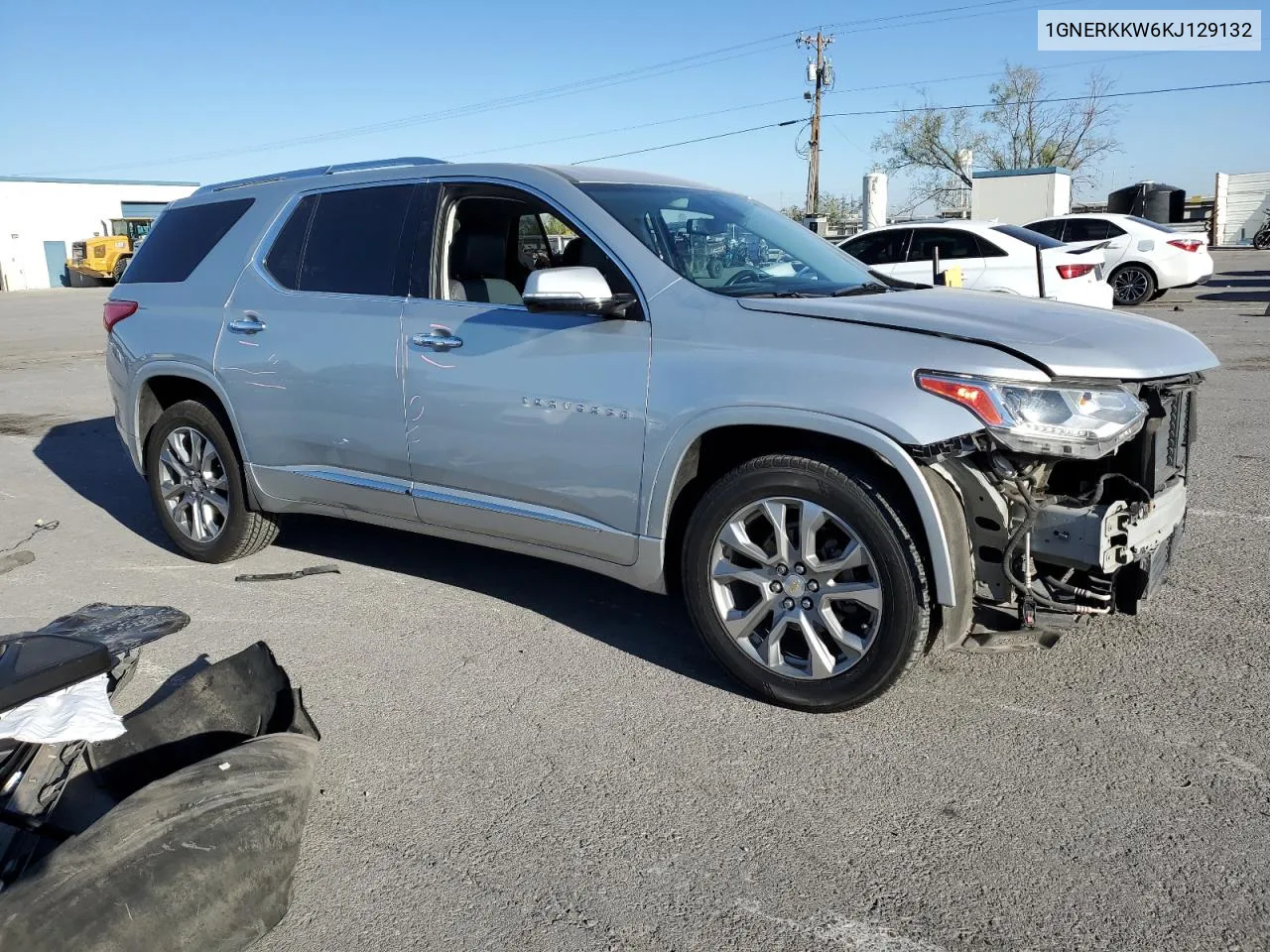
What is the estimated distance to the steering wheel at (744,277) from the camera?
408 centimetres

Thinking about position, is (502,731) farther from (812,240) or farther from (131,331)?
(131,331)

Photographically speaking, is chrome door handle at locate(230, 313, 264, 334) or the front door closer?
the front door

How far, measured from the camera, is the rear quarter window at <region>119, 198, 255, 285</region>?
5414 millimetres

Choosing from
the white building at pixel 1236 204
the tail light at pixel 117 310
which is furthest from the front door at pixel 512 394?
the white building at pixel 1236 204

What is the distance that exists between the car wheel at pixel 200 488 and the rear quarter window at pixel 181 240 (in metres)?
0.69

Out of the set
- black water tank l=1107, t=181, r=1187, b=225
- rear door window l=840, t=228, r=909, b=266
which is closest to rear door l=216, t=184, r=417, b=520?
rear door window l=840, t=228, r=909, b=266

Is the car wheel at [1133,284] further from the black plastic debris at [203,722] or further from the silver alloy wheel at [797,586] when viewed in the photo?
the black plastic debris at [203,722]

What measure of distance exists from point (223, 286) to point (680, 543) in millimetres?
2729

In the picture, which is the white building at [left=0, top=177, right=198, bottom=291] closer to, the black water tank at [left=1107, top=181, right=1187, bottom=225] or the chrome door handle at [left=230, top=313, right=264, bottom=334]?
the black water tank at [left=1107, top=181, right=1187, bottom=225]

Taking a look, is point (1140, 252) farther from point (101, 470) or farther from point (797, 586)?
point (797, 586)

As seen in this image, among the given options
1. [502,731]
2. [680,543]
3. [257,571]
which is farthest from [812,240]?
[257,571]

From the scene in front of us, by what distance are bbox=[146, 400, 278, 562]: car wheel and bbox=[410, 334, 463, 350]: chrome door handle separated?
4.71 feet

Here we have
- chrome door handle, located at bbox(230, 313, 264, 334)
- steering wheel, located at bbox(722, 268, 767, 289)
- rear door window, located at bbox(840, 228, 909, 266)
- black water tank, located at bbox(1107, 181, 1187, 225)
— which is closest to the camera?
steering wheel, located at bbox(722, 268, 767, 289)

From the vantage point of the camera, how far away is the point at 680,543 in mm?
3973
